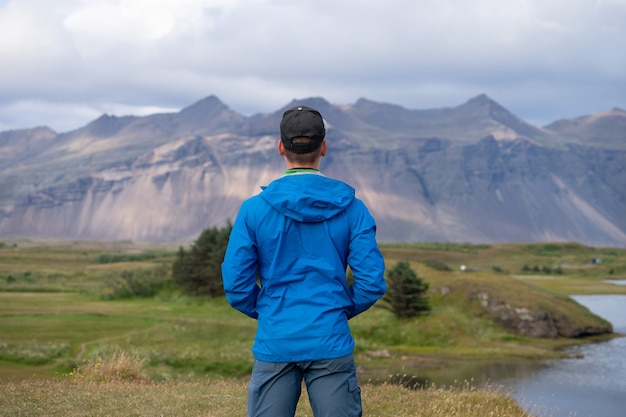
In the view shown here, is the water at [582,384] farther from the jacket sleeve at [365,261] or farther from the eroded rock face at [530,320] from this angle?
the jacket sleeve at [365,261]

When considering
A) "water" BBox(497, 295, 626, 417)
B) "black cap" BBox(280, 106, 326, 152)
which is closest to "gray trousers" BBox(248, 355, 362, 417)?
"black cap" BBox(280, 106, 326, 152)

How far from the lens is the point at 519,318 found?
5225 centimetres

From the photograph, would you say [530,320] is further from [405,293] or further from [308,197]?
[308,197]

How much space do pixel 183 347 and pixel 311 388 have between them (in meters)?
32.6

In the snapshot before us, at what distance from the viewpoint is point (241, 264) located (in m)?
6.39

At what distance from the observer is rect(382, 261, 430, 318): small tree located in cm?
4975

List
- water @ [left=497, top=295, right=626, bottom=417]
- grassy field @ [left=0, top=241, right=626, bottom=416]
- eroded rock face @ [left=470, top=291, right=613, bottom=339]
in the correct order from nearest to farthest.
→ 1. grassy field @ [left=0, top=241, right=626, bottom=416]
2. water @ [left=497, top=295, right=626, bottom=417]
3. eroded rock face @ [left=470, top=291, right=613, bottom=339]

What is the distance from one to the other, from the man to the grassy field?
6303mm

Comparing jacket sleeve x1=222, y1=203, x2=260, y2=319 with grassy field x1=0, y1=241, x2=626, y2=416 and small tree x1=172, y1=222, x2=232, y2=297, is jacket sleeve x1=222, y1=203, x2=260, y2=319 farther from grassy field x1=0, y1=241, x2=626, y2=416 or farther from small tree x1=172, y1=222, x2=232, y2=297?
small tree x1=172, y1=222, x2=232, y2=297

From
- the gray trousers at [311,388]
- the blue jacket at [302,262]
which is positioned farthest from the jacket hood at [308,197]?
the gray trousers at [311,388]

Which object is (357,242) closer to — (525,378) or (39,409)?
(39,409)

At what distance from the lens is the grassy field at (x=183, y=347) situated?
13430 mm

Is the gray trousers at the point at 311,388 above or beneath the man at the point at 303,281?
beneath

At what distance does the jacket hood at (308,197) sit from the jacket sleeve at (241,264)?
1.02 ft
